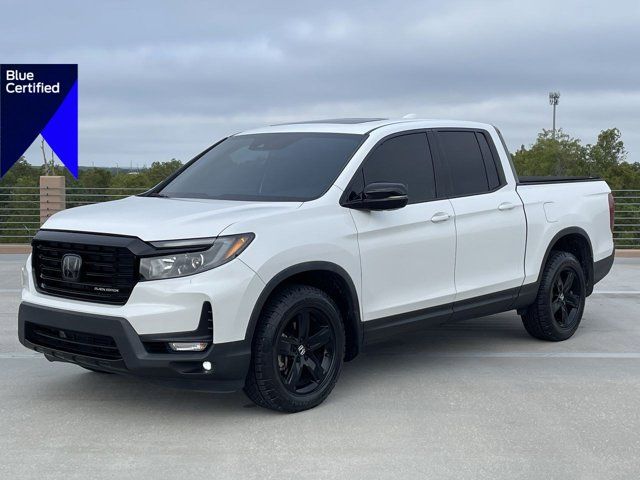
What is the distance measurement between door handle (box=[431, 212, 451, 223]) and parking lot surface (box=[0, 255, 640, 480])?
117 cm

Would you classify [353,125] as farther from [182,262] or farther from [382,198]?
[182,262]

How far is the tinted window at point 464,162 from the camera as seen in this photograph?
7.10m

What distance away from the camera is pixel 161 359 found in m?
5.24

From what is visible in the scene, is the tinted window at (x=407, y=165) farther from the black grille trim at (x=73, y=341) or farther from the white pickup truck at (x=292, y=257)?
the black grille trim at (x=73, y=341)

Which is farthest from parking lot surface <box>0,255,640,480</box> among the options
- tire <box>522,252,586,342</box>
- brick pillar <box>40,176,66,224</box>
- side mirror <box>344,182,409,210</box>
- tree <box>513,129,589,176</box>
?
tree <box>513,129,589,176</box>

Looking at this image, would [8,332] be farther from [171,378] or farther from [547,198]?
[547,198]

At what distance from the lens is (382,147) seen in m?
6.55

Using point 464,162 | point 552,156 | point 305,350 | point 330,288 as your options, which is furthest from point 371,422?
point 552,156

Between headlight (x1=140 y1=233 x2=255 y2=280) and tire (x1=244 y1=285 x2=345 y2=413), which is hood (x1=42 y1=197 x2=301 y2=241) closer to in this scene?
headlight (x1=140 y1=233 x2=255 y2=280)

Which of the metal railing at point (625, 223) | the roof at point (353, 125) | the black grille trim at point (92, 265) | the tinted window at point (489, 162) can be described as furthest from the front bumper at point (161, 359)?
the metal railing at point (625, 223)

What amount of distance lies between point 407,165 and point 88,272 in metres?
2.51

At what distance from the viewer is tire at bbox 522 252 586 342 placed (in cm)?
790

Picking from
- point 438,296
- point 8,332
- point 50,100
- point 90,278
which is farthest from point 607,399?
point 50,100

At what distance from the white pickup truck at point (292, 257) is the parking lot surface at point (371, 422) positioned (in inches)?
13.6
